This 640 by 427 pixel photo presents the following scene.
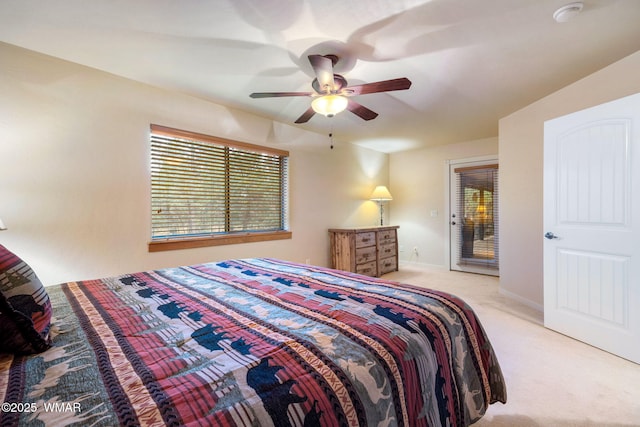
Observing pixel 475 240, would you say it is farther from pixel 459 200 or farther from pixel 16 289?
pixel 16 289

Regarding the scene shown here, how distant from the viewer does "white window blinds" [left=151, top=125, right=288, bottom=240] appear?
2.79 metres

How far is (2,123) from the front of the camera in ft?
6.52

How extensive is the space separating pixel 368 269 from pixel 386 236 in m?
0.76

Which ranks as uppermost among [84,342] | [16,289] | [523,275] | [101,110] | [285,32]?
[285,32]

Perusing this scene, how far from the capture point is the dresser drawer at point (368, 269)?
4.26m

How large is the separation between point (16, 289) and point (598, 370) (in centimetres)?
321

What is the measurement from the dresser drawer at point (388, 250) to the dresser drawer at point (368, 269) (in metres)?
0.25

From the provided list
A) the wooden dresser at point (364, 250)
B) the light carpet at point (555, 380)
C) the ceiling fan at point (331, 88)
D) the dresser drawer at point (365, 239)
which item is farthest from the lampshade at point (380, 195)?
the ceiling fan at point (331, 88)

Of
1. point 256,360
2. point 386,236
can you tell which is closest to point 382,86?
point 256,360

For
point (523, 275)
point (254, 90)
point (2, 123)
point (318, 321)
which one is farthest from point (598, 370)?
point (2, 123)

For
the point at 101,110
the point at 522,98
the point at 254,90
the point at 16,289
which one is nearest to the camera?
the point at 16,289

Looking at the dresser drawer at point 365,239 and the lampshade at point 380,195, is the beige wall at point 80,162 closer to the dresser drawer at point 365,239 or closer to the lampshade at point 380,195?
the dresser drawer at point 365,239

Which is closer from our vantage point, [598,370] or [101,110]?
[598,370]

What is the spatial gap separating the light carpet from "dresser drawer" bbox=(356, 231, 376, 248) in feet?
6.14
